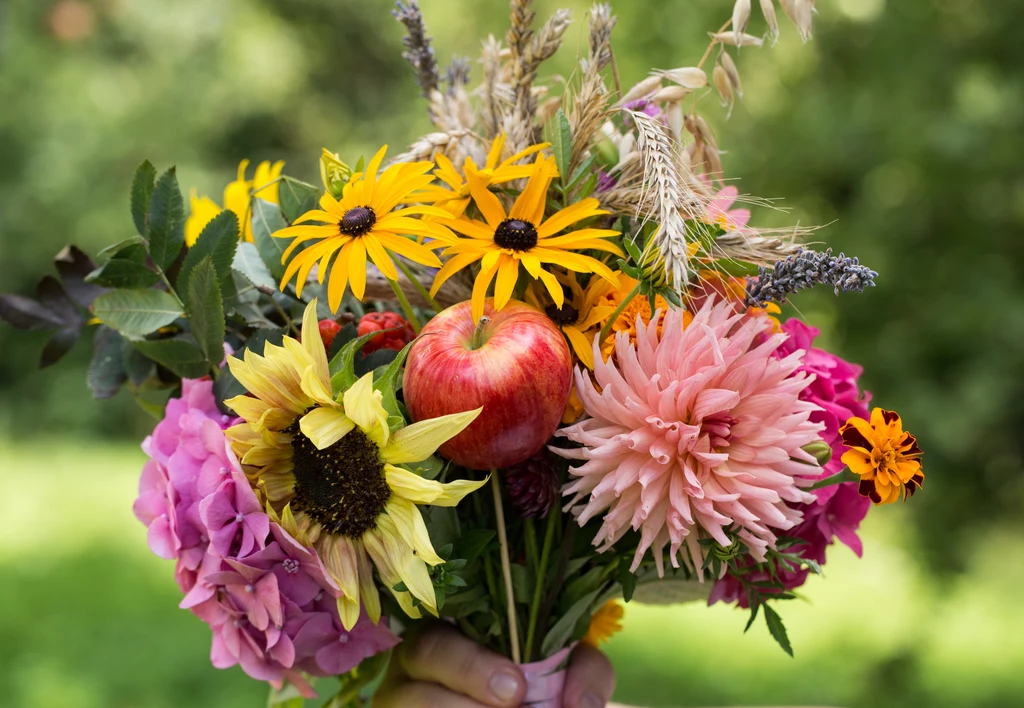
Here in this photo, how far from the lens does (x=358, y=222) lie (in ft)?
2.70

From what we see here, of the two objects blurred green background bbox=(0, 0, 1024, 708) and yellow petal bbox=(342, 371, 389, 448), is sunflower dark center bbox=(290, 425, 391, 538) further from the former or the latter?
blurred green background bbox=(0, 0, 1024, 708)

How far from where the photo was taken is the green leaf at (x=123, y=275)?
0.96 m

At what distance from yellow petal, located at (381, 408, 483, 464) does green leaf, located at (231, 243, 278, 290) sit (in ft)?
0.87

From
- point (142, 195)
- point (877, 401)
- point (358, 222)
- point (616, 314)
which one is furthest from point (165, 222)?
point (877, 401)

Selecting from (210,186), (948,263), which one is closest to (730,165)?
(948,263)

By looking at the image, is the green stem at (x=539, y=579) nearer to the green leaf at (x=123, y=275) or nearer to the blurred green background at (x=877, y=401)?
the green leaf at (x=123, y=275)

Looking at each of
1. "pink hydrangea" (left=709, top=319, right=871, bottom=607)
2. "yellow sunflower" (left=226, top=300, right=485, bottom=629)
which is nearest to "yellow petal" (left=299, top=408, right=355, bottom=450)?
"yellow sunflower" (left=226, top=300, right=485, bottom=629)

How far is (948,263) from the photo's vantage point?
311 centimetres

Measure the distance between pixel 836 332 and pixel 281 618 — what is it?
2.78 metres

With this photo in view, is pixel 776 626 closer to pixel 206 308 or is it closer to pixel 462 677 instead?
pixel 462 677

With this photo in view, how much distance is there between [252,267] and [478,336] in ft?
0.95

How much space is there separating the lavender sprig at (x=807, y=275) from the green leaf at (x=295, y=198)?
0.47m

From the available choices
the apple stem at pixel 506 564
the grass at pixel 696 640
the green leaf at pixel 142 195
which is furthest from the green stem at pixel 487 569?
the grass at pixel 696 640

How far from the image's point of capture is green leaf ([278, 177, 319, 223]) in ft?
3.19
